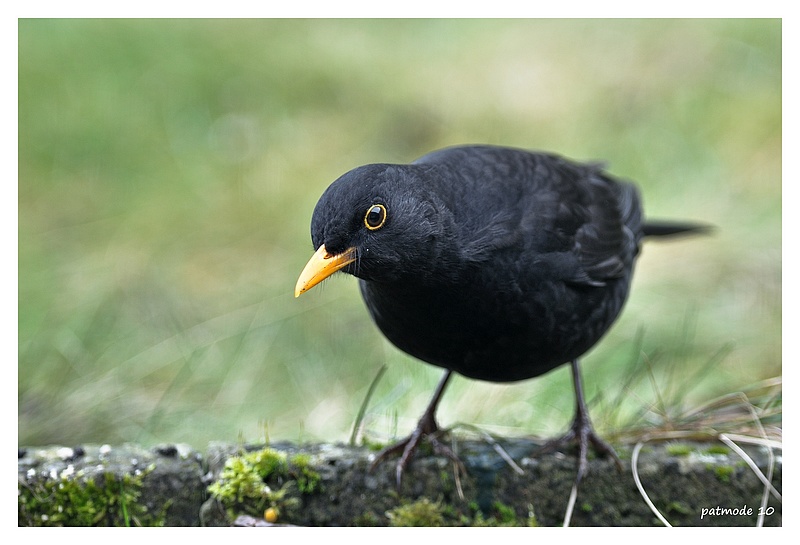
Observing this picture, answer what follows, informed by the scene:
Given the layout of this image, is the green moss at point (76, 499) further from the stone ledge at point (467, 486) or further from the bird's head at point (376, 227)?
the bird's head at point (376, 227)

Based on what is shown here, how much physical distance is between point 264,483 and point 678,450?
70.7 inches

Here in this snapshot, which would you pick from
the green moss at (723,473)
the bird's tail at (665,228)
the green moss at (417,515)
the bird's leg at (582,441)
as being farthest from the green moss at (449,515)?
the bird's tail at (665,228)

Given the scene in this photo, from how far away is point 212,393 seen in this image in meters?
4.84

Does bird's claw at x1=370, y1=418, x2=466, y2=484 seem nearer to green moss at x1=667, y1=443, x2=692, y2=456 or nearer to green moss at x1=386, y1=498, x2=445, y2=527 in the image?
green moss at x1=386, y1=498, x2=445, y2=527

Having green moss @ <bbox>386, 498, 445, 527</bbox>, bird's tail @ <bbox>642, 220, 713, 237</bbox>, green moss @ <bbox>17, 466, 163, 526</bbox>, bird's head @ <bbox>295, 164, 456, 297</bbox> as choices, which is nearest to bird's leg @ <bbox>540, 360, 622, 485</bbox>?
green moss @ <bbox>386, 498, 445, 527</bbox>

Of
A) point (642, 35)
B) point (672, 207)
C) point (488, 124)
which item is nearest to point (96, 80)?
point (488, 124)

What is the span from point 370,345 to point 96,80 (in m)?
2.71

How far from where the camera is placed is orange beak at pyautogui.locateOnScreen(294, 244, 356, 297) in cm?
276

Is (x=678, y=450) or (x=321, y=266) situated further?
(x=678, y=450)

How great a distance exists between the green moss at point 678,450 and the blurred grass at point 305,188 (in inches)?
35.1

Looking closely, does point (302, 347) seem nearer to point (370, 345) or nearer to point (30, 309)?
point (370, 345)

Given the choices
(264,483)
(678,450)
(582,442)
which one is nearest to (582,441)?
(582,442)

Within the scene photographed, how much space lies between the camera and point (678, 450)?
11.8 ft

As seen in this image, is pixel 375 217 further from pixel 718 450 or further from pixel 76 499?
pixel 718 450
